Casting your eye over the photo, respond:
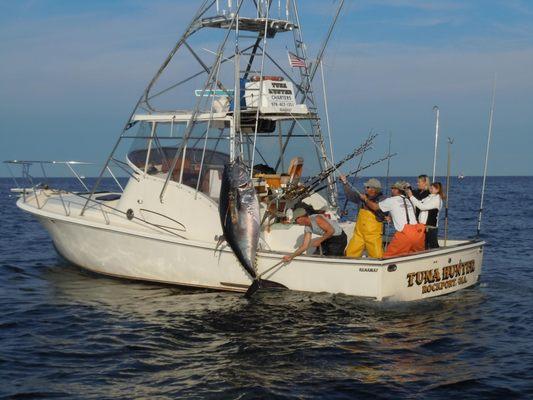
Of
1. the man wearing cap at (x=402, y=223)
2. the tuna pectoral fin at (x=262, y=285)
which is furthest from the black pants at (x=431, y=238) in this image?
the tuna pectoral fin at (x=262, y=285)

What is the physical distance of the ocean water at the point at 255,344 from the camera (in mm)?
7695

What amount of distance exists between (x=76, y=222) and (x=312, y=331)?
519cm

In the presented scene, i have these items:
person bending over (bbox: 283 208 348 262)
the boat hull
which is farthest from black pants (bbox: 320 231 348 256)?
the boat hull

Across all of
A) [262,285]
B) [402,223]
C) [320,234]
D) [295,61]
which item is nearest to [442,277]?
[402,223]

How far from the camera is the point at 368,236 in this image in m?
11.1

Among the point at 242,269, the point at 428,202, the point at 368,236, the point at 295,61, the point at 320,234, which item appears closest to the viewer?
the point at 368,236

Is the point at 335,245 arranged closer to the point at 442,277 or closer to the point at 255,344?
the point at 442,277

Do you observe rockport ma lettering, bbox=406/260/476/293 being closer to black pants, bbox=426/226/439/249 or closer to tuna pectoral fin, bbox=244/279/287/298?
black pants, bbox=426/226/439/249

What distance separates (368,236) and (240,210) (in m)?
1.96

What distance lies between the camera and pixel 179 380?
7.87 metres

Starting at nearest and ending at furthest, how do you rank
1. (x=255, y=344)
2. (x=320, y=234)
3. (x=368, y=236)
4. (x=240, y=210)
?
(x=255, y=344) < (x=240, y=210) < (x=368, y=236) < (x=320, y=234)

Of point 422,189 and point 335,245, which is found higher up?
point 422,189

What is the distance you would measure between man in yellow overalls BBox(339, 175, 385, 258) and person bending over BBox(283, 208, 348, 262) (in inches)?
8.2

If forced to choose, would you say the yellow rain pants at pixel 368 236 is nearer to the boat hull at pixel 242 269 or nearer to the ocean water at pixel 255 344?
the boat hull at pixel 242 269
